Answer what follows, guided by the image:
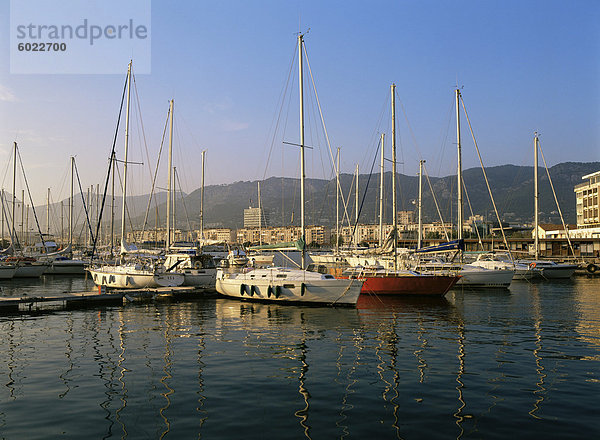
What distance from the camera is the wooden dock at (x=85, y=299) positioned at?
26703mm

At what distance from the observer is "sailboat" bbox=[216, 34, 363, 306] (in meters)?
27.1

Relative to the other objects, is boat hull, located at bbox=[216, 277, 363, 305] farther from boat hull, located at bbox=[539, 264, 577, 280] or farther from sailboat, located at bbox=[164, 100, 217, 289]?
boat hull, located at bbox=[539, 264, 577, 280]

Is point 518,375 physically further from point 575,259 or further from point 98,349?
point 575,259

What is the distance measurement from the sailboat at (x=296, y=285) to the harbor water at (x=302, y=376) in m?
2.43

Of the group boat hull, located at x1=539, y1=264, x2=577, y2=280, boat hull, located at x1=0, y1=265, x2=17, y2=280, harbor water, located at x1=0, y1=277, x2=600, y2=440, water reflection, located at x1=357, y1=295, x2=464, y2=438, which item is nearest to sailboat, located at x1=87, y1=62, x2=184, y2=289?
harbor water, located at x1=0, y1=277, x2=600, y2=440

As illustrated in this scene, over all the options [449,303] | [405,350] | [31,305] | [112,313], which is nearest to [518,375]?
[405,350]

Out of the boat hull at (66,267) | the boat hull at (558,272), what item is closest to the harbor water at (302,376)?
the boat hull at (558,272)

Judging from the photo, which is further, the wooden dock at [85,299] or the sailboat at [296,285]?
the sailboat at [296,285]

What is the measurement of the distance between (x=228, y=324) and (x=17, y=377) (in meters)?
10.3

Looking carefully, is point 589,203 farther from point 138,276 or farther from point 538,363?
point 538,363

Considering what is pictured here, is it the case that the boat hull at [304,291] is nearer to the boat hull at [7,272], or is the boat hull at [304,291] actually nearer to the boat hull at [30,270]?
the boat hull at [7,272]

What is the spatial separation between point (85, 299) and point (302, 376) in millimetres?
20418

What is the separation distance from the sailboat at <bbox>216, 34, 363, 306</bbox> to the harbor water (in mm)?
2427

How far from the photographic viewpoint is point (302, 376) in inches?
528
